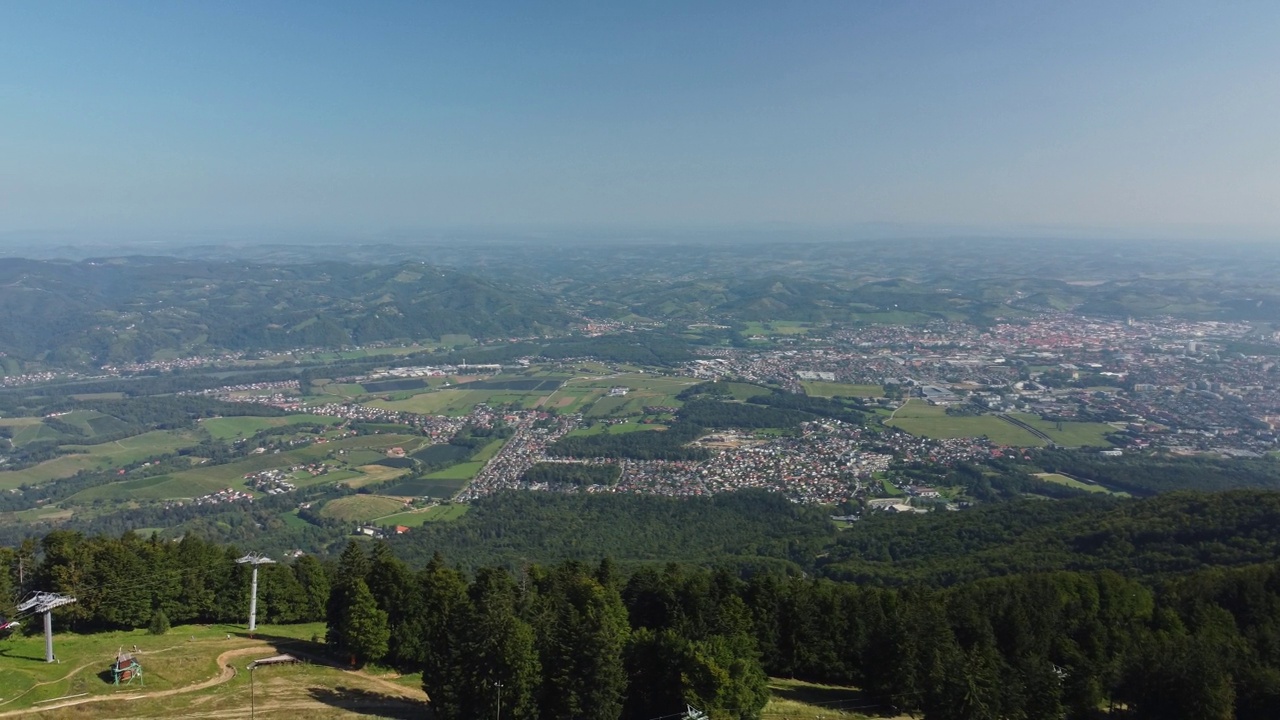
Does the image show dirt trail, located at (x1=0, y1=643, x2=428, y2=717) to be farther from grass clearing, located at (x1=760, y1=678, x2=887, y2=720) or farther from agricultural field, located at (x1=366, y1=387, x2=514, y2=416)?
agricultural field, located at (x1=366, y1=387, x2=514, y2=416)

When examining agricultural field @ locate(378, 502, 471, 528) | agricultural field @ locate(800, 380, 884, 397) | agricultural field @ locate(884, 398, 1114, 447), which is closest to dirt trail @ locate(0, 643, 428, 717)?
agricultural field @ locate(378, 502, 471, 528)

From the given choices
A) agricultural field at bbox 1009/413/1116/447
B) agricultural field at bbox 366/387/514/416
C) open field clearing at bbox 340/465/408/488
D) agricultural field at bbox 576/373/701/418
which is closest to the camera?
open field clearing at bbox 340/465/408/488

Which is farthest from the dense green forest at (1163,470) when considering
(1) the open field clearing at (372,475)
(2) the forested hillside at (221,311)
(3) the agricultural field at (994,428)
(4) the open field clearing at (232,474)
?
(2) the forested hillside at (221,311)

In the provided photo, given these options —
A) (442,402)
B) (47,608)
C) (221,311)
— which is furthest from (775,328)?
(47,608)

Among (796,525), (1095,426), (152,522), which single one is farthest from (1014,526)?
(152,522)

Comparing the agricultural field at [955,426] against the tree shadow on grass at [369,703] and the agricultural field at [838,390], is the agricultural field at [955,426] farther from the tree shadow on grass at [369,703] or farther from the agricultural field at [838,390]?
the tree shadow on grass at [369,703]

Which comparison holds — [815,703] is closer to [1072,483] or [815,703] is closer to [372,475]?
[1072,483]

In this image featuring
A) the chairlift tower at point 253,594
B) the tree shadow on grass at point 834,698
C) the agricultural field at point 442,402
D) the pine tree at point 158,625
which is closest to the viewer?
the tree shadow on grass at point 834,698
